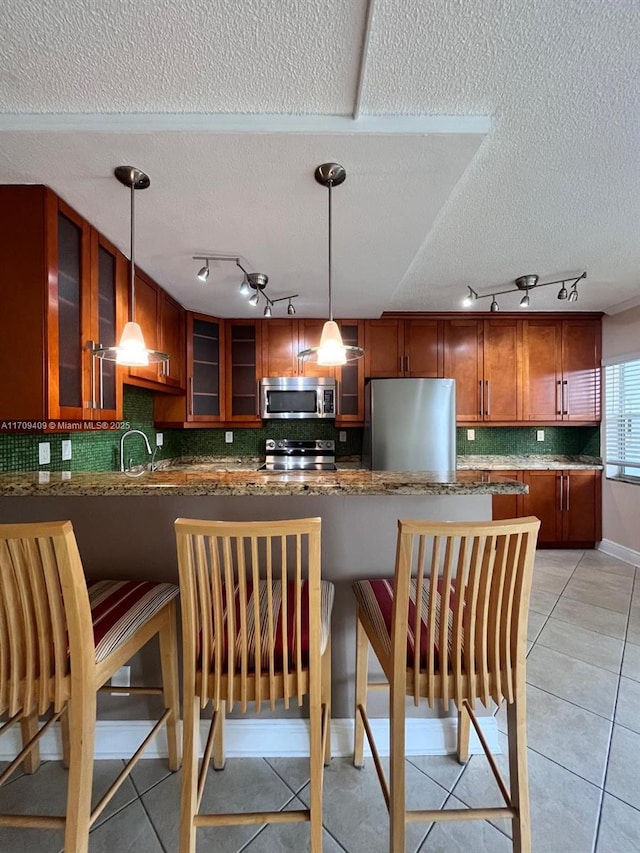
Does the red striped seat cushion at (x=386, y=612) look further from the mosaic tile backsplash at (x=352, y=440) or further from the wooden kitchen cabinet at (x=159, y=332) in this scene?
the mosaic tile backsplash at (x=352, y=440)

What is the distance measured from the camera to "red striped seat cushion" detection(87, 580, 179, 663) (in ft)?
3.58

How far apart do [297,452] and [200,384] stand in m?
1.19

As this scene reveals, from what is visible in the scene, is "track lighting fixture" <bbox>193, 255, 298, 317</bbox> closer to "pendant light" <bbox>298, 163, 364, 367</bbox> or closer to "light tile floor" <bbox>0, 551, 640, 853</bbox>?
"pendant light" <bbox>298, 163, 364, 367</bbox>

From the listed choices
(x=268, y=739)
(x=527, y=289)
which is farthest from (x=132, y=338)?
(x=527, y=289)

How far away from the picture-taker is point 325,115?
120 centimetres

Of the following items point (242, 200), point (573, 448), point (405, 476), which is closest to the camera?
point (405, 476)

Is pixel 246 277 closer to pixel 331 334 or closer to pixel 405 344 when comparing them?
pixel 331 334

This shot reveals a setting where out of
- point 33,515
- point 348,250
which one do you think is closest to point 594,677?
point 348,250

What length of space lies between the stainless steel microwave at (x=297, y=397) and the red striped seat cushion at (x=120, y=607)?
2.29 metres

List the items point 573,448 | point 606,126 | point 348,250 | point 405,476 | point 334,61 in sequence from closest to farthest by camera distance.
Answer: point 334,61, point 606,126, point 405,476, point 348,250, point 573,448

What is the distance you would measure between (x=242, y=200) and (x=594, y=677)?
9.61 ft

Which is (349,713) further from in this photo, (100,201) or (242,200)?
(100,201)

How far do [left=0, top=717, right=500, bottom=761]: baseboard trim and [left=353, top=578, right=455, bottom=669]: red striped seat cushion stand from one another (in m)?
0.62

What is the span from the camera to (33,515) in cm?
148
